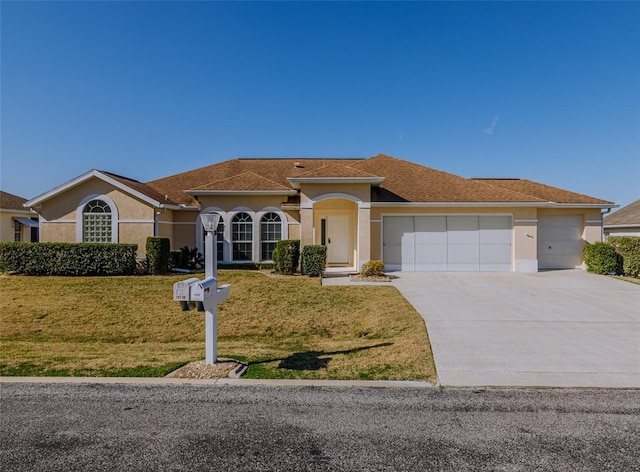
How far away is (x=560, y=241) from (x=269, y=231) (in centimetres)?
1400

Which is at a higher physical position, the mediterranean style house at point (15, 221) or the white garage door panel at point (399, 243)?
the mediterranean style house at point (15, 221)

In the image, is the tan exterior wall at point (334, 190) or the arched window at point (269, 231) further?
the arched window at point (269, 231)

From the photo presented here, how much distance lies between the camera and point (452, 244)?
52.1 ft

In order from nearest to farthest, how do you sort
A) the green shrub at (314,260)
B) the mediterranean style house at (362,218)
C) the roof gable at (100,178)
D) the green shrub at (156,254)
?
the green shrub at (314,260) < the green shrub at (156,254) < the mediterranean style house at (362,218) < the roof gable at (100,178)

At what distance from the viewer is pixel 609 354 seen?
6102mm

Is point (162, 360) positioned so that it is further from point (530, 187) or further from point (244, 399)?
point (530, 187)

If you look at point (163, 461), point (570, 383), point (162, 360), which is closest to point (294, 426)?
point (163, 461)

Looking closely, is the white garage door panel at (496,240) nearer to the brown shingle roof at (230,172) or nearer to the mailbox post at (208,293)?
the brown shingle roof at (230,172)

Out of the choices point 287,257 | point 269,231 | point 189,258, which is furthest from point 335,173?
point 189,258

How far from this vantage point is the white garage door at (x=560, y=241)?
54.9 feet

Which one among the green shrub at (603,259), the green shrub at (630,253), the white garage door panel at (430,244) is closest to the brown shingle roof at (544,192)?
the green shrub at (630,253)

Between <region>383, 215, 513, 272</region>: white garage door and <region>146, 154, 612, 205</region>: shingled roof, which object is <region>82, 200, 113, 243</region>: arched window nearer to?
<region>146, 154, 612, 205</region>: shingled roof

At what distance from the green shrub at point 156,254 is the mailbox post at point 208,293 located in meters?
10.1

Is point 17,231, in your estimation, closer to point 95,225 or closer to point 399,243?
point 95,225
